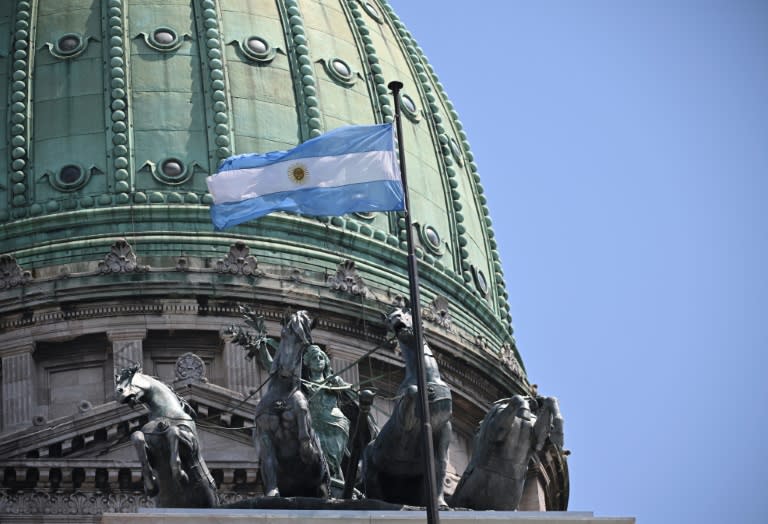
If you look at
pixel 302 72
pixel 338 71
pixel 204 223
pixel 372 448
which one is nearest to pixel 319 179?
pixel 372 448

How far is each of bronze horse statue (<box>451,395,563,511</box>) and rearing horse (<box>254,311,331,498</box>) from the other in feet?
6.06

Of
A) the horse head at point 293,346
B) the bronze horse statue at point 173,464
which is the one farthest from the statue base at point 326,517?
the horse head at point 293,346

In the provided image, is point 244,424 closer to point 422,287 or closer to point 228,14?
point 422,287

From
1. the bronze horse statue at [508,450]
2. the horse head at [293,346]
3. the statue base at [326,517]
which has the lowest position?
the statue base at [326,517]

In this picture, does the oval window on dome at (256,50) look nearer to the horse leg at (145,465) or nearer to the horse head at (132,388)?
the horse head at (132,388)

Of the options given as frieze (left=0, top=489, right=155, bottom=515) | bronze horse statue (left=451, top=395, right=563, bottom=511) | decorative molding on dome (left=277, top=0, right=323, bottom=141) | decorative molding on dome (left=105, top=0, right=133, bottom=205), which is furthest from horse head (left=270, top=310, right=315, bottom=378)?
decorative molding on dome (left=277, top=0, right=323, bottom=141)

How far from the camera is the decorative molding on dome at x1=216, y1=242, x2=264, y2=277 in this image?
206ft

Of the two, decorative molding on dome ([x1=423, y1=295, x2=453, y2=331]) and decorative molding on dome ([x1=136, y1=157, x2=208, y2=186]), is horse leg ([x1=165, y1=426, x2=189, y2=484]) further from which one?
decorative molding on dome ([x1=136, y1=157, x2=208, y2=186])

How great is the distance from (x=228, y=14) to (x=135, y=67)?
101 inches

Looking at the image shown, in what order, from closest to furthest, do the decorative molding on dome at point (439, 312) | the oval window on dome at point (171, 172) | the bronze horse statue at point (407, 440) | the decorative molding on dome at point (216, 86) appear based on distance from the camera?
the bronze horse statue at point (407, 440) → the decorative molding on dome at point (439, 312) → the oval window on dome at point (171, 172) → the decorative molding on dome at point (216, 86)

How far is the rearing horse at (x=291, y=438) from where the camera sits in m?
40.6

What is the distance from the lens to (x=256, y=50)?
67438 mm

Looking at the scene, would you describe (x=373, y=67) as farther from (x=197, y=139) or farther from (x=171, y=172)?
(x=171, y=172)

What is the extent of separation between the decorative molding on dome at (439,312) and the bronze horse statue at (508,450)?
2331 cm
